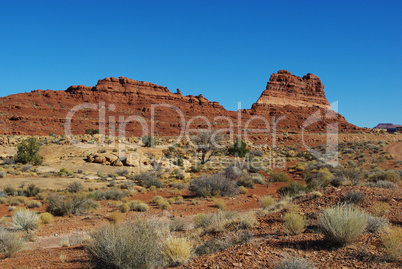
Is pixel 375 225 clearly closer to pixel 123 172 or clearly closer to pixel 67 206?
pixel 67 206

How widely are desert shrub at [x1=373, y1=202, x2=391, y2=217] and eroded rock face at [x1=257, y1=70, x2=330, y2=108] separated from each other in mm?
96135

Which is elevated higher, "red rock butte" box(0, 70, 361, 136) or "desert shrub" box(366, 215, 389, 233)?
"red rock butte" box(0, 70, 361, 136)

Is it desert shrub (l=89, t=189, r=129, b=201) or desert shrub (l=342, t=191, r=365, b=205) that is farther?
desert shrub (l=89, t=189, r=129, b=201)

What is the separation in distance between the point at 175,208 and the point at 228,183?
430 centimetres

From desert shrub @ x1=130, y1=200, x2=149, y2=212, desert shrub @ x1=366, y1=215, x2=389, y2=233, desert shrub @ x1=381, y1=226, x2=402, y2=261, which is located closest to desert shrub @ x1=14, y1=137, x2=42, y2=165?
desert shrub @ x1=130, y1=200, x2=149, y2=212

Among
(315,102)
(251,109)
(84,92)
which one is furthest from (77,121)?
(315,102)

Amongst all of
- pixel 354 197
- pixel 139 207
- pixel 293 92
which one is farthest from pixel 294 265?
pixel 293 92

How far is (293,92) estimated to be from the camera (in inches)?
4205

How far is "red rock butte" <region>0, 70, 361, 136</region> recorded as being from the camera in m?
61.4

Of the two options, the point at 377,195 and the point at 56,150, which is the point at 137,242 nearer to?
the point at 377,195

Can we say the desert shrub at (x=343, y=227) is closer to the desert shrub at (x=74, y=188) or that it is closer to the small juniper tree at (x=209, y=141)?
the desert shrub at (x=74, y=188)

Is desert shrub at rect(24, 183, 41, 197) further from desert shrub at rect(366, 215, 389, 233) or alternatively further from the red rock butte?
the red rock butte

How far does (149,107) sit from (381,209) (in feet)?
264

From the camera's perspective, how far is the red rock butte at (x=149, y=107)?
2417 inches
